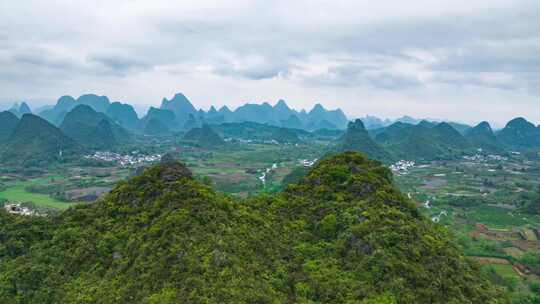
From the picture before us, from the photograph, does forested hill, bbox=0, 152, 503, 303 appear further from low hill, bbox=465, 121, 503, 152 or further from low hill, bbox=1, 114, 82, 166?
low hill, bbox=465, 121, 503, 152

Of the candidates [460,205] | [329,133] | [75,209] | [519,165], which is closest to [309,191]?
[75,209]

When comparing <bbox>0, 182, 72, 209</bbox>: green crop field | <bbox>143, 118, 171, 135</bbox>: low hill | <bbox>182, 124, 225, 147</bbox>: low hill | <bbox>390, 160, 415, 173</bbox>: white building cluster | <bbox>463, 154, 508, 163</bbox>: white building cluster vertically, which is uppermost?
<bbox>143, 118, 171, 135</bbox>: low hill

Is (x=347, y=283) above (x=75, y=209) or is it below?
below

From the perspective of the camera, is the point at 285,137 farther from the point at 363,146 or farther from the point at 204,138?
the point at 363,146

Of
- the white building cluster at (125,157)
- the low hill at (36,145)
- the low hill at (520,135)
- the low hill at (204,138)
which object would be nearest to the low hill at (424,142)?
the low hill at (520,135)

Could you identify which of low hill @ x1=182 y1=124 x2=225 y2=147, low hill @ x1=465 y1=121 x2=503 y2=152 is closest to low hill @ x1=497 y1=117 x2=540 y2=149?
low hill @ x1=465 y1=121 x2=503 y2=152

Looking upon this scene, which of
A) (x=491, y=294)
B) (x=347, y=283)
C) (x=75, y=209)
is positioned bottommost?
(x=491, y=294)

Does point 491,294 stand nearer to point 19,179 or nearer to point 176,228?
point 176,228
